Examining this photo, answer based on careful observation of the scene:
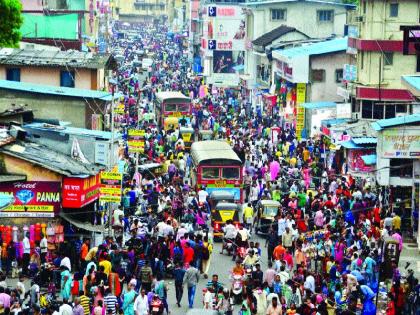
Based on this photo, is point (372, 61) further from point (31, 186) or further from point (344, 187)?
point (31, 186)

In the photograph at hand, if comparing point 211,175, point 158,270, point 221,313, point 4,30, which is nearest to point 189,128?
point 4,30

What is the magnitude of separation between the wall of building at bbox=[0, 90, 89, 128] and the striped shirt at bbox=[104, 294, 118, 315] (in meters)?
20.3

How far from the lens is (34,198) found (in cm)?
3759

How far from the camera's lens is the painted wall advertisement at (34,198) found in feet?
123

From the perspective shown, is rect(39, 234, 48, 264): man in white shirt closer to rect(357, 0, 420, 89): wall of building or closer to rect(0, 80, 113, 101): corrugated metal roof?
rect(0, 80, 113, 101): corrugated metal roof

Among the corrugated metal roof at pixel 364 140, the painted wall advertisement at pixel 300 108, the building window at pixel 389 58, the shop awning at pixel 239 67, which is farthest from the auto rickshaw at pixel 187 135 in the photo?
the shop awning at pixel 239 67

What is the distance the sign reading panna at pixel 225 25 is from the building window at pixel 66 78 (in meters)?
51.5

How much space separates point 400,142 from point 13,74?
17389 mm

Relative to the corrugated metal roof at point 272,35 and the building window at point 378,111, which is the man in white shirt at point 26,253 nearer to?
the building window at point 378,111

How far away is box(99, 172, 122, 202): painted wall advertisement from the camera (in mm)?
37994

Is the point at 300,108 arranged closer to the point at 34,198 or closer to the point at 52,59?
the point at 52,59

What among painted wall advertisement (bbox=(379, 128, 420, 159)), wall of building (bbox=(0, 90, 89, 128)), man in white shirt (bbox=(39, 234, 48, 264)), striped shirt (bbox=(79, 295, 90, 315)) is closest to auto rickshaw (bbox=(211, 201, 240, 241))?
painted wall advertisement (bbox=(379, 128, 420, 159))

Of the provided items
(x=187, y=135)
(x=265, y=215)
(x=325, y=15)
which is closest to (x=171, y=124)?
(x=187, y=135)

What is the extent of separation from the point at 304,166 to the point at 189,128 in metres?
12.0
